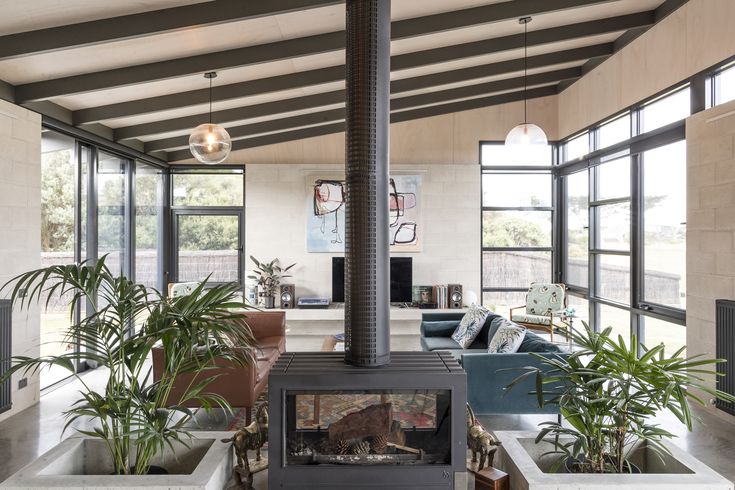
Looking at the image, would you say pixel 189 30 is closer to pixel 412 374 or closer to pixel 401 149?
pixel 412 374

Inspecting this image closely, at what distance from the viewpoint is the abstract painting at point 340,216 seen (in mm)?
7215

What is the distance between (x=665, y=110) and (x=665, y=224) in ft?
3.74

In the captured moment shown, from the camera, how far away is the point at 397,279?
23.3 feet

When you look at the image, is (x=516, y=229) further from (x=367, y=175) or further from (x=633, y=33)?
(x=367, y=175)

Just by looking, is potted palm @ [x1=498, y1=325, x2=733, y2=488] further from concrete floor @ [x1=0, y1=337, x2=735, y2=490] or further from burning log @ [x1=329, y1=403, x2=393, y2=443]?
concrete floor @ [x1=0, y1=337, x2=735, y2=490]

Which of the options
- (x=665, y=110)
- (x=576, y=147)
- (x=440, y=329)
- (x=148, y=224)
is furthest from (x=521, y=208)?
(x=148, y=224)

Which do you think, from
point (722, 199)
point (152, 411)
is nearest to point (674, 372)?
point (152, 411)

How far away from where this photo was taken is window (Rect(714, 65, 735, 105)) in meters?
4.05

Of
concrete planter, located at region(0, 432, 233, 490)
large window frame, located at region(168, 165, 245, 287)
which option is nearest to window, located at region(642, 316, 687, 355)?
concrete planter, located at region(0, 432, 233, 490)

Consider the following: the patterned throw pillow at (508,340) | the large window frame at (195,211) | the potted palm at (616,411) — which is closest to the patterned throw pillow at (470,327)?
the patterned throw pillow at (508,340)

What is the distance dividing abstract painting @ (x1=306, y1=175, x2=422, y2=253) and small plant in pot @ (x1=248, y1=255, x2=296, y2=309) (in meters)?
0.51

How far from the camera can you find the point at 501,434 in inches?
102

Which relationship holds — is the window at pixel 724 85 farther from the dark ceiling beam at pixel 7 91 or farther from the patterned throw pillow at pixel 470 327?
the dark ceiling beam at pixel 7 91

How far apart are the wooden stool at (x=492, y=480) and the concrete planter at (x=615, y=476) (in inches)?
1.5
